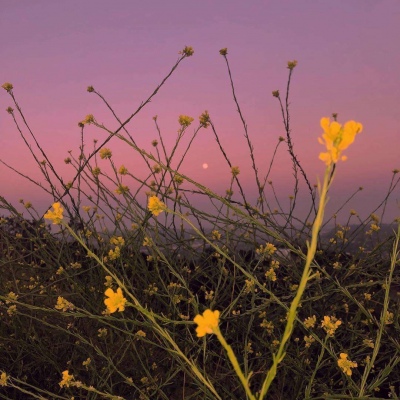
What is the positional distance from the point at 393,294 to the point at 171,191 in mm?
2680

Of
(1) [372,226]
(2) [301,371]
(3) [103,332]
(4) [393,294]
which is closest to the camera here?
(2) [301,371]

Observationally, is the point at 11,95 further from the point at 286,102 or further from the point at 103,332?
the point at 286,102

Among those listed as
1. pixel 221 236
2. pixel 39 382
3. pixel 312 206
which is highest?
pixel 312 206

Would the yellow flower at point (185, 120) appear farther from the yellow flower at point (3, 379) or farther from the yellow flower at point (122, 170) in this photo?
the yellow flower at point (3, 379)

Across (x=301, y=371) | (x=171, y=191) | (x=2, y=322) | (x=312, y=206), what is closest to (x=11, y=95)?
(x=171, y=191)

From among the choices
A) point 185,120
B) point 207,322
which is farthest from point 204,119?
point 207,322

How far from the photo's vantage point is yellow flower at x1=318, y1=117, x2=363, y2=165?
613 mm

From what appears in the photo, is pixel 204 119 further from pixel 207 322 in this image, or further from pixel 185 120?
pixel 207 322

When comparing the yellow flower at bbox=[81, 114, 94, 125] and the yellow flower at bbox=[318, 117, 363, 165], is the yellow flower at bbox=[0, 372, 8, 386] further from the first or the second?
the yellow flower at bbox=[318, 117, 363, 165]

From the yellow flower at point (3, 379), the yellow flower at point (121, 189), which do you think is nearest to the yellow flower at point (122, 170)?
the yellow flower at point (121, 189)

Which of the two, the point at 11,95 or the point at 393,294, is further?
the point at 393,294

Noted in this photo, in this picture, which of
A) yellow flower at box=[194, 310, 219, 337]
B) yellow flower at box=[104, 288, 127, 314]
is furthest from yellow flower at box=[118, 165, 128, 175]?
yellow flower at box=[194, 310, 219, 337]

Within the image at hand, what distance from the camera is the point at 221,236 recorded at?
3117 mm

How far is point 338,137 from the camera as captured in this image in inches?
24.3
